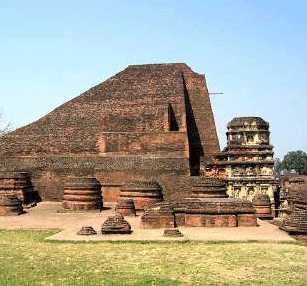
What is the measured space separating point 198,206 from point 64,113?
13.1m

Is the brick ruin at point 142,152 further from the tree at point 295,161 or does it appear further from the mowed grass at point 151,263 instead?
the tree at point 295,161

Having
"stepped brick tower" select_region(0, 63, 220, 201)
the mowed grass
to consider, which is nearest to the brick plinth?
the mowed grass

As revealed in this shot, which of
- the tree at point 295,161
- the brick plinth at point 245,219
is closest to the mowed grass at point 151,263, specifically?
the brick plinth at point 245,219

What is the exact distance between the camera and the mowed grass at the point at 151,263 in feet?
21.0

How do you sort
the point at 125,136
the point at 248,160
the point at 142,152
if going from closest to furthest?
the point at 248,160
the point at 142,152
the point at 125,136

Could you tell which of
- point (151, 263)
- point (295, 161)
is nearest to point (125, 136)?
point (151, 263)

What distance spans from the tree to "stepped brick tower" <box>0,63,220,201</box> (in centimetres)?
3743

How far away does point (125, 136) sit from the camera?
19.3 m

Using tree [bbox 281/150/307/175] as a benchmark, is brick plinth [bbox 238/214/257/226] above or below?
below

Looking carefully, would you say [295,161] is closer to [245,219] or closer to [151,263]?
[245,219]

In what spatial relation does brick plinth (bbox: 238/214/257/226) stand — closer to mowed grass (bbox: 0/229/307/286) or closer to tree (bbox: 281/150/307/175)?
mowed grass (bbox: 0/229/307/286)

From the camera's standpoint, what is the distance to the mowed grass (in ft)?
21.0

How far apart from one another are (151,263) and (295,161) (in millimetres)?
56703

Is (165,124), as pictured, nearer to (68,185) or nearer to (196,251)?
(68,185)
